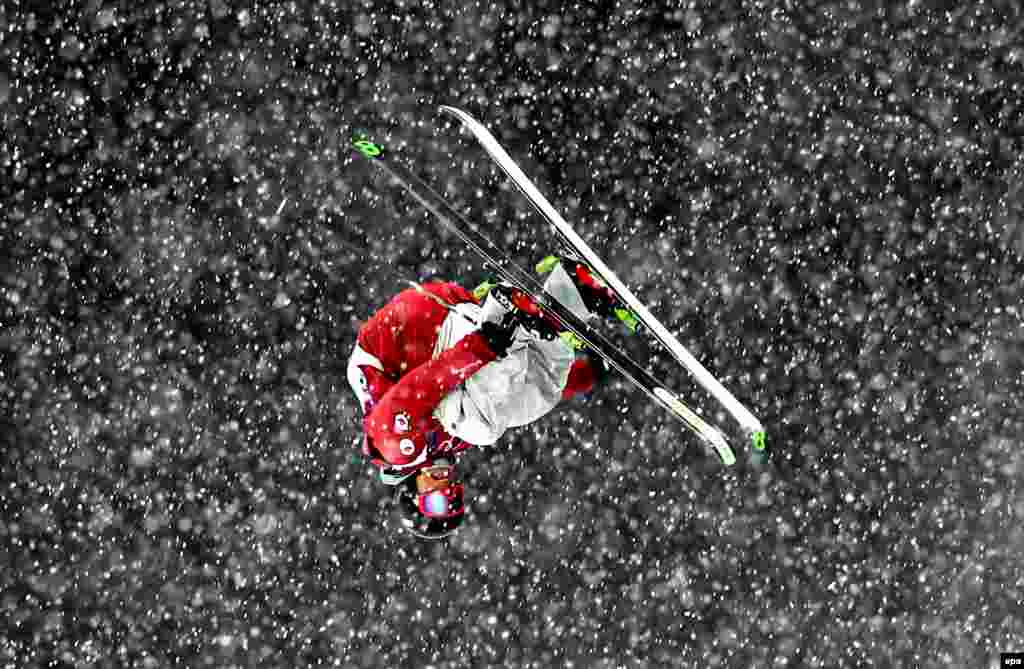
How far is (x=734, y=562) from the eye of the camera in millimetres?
5449

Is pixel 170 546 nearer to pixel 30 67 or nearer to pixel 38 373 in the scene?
pixel 38 373

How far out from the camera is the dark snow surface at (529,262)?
16.1 feet

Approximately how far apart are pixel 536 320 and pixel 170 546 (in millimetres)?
2765

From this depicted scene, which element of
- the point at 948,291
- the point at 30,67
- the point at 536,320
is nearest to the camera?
the point at 536,320

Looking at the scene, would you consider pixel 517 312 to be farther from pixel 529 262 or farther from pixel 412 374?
pixel 529 262

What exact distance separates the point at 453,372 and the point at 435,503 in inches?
18.3

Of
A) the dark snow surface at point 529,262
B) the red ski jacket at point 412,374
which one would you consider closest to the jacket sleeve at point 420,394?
the red ski jacket at point 412,374

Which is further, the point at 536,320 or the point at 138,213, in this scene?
the point at 138,213

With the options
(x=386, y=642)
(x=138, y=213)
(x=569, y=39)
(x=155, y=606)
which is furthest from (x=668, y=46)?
(x=155, y=606)

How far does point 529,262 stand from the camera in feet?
16.7

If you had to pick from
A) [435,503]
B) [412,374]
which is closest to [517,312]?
[412,374]

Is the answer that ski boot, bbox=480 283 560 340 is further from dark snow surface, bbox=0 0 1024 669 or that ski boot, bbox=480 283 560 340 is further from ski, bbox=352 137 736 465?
dark snow surface, bbox=0 0 1024 669

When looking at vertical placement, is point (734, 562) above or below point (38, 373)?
below

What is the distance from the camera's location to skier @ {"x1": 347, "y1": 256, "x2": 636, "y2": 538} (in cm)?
317
